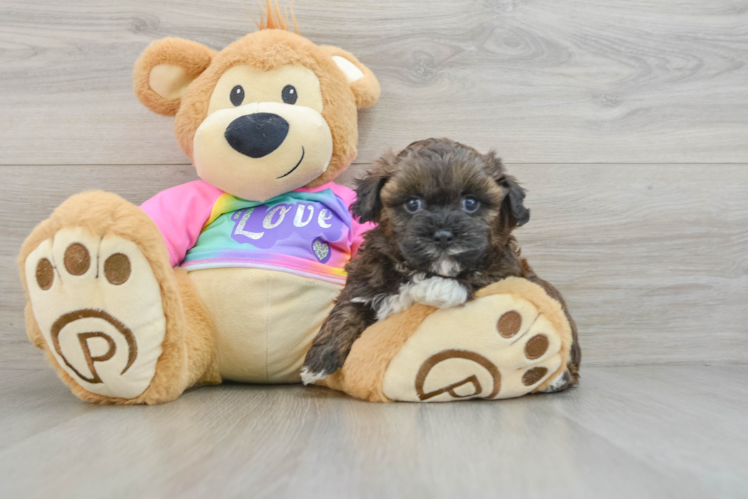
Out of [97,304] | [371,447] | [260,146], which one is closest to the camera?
[371,447]

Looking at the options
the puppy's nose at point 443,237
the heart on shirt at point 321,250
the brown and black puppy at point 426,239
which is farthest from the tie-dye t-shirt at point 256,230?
the puppy's nose at point 443,237

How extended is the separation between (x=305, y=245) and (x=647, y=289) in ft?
3.36

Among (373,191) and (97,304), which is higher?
(373,191)

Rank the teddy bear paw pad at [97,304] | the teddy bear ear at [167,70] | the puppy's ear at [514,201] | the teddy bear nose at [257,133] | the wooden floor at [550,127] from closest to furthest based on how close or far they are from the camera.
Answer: the teddy bear paw pad at [97,304], the puppy's ear at [514,201], the teddy bear nose at [257,133], the teddy bear ear at [167,70], the wooden floor at [550,127]

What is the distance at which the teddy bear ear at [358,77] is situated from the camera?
1396mm

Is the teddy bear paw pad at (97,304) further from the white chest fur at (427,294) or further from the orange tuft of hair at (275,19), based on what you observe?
the orange tuft of hair at (275,19)

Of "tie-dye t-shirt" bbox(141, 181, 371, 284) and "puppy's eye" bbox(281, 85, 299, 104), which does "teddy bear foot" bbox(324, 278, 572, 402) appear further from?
"puppy's eye" bbox(281, 85, 299, 104)

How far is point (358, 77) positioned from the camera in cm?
141

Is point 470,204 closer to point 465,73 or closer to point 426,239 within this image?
point 426,239

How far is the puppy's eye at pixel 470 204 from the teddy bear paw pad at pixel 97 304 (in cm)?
61

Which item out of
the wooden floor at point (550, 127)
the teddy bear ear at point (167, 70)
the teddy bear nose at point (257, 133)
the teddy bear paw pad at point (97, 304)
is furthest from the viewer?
the wooden floor at point (550, 127)

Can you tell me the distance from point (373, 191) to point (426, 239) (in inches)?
6.8

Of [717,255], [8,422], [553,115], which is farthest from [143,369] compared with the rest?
[717,255]

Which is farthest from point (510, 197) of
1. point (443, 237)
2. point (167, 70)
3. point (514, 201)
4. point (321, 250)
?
point (167, 70)
